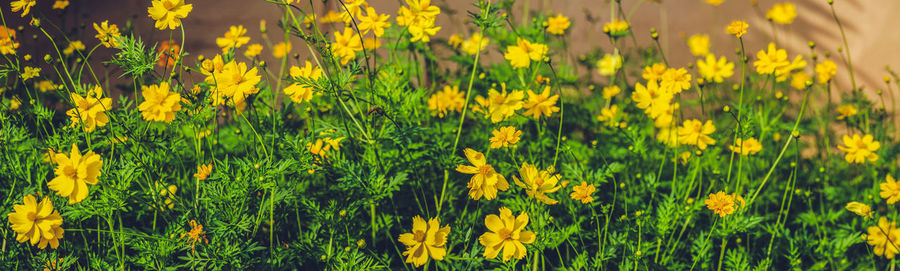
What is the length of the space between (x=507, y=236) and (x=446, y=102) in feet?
2.49

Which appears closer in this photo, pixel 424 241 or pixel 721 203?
pixel 424 241

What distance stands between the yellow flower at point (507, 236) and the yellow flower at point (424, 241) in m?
0.08

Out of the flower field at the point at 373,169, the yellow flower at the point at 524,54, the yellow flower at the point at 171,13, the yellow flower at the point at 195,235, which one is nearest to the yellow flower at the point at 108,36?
the flower field at the point at 373,169

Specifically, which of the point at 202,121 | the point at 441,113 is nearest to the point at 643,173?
the point at 441,113

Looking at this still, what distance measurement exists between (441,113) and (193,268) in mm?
772

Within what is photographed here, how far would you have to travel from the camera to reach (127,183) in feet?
3.91

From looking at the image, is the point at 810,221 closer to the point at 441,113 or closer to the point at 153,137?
the point at 441,113

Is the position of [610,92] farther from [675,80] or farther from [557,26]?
[675,80]

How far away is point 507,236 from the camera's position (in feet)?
3.52

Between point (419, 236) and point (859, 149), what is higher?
point (419, 236)

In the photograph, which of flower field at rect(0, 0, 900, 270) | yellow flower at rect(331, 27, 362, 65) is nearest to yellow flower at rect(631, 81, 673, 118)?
flower field at rect(0, 0, 900, 270)

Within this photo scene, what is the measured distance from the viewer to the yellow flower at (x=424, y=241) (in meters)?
1.08

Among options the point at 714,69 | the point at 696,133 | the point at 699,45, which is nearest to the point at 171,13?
the point at 696,133

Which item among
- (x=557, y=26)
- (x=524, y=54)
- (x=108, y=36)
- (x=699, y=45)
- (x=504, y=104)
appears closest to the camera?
(x=108, y=36)
